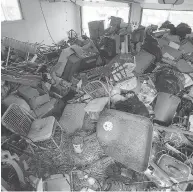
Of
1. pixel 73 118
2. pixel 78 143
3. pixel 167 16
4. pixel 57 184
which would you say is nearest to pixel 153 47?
pixel 73 118

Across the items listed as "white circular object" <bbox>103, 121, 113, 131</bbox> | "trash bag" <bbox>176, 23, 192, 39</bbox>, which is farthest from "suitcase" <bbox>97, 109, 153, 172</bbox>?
"trash bag" <bbox>176, 23, 192, 39</bbox>

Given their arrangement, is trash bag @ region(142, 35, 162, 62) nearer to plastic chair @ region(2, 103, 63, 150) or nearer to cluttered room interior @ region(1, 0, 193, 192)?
cluttered room interior @ region(1, 0, 193, 192)

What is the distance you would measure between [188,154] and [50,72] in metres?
2.88

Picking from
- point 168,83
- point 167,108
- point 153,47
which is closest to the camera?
point 167,108

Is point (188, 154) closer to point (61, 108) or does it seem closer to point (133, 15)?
point (61, 108)

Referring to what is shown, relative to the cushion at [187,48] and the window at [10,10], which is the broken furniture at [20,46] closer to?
the window at [10,10]

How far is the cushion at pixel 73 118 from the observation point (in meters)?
→ 3.11

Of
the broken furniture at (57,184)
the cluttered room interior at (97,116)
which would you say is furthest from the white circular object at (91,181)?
the broken furniture at (57,184)

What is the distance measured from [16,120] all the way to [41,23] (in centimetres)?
453

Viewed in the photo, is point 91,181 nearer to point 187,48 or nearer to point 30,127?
point 30,127

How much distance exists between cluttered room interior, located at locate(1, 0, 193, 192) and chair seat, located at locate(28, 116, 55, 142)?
0.05ft

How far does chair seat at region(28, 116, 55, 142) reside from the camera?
7.93ft

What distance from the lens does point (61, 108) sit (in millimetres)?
3324

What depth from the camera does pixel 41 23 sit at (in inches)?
238
